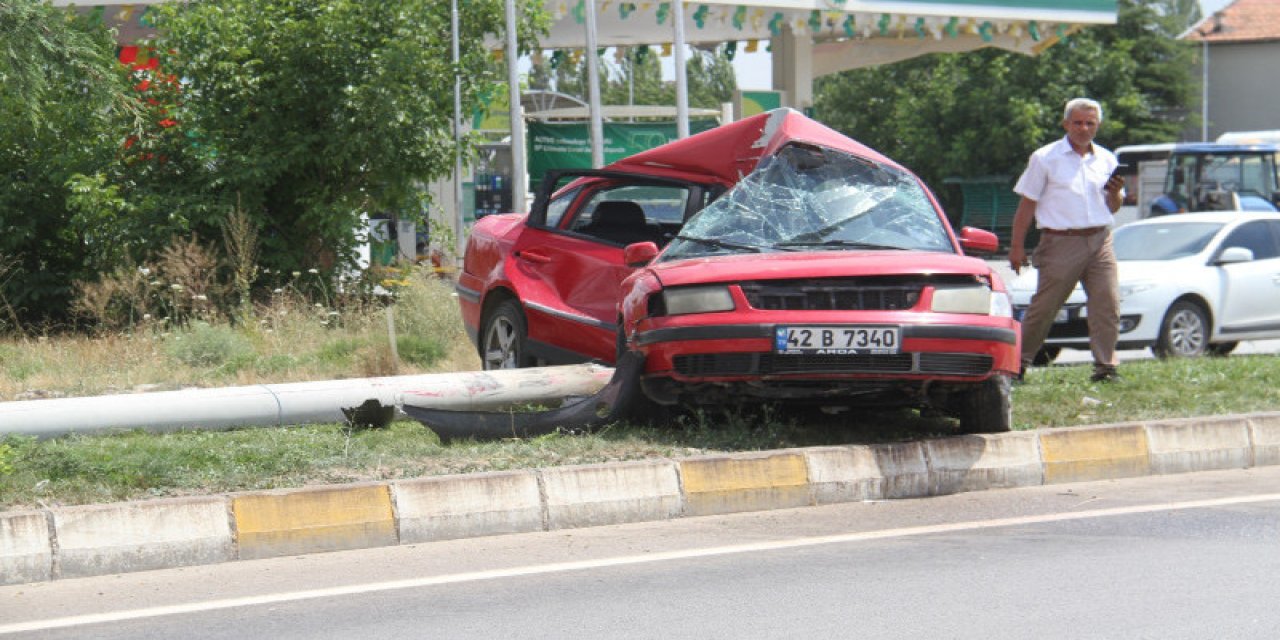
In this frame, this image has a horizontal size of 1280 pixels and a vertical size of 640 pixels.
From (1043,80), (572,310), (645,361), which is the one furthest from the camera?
(1043,80)

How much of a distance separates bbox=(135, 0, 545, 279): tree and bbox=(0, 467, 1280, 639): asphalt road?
8.72 m

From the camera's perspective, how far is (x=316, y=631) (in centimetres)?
527

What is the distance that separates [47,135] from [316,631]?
11.7 m

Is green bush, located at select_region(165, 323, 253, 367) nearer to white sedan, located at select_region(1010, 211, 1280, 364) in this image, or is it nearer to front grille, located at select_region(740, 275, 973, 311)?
front grille, located at select_region(740, 275, 973, 311)

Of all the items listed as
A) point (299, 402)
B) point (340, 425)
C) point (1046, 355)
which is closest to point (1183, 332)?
point (1046, 355)

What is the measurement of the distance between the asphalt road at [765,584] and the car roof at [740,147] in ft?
8.84

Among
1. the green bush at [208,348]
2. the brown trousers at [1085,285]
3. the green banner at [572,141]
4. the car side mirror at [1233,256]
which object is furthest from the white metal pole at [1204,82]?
the green bush at [208,348]

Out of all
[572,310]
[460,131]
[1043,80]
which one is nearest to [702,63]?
[1043,80]

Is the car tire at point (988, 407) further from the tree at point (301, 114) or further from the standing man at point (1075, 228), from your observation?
the tree at point (301, 114)

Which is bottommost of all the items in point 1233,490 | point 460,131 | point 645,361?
point 1233,490

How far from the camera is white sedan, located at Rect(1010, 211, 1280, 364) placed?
14.2 metres

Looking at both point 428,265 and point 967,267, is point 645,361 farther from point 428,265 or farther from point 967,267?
point 428,265

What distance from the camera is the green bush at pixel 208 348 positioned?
11852mm

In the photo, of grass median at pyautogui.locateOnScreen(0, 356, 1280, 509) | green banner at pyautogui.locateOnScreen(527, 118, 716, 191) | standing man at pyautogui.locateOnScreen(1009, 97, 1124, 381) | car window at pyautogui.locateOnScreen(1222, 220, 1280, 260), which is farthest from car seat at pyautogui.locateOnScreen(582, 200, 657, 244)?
green banner at pyautogui.locateOnScreen(527, 118, 716, 191)
